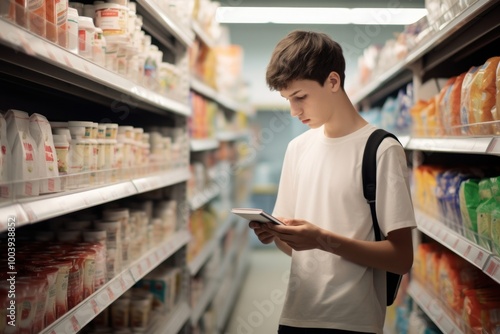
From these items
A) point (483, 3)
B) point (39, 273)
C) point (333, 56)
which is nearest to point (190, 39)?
point (333, 56)

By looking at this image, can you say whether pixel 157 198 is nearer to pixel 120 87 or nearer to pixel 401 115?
pixel 120 87

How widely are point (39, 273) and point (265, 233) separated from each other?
730 millimetres

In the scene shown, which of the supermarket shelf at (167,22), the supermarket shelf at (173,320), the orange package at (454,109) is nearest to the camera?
the orange package at (454,109)

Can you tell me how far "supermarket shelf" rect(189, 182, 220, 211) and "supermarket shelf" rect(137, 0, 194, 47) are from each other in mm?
1037

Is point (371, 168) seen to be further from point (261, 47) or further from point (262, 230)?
point (261, 47)

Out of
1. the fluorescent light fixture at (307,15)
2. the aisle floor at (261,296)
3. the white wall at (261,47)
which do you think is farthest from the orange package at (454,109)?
the white wall at (261,47)

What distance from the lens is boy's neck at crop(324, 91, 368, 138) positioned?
1882 millimetres

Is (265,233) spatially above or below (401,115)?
below

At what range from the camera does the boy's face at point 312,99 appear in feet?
6.12

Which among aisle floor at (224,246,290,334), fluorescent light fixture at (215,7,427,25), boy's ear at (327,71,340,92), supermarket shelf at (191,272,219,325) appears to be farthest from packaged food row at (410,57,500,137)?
fluorescent light fixture at (215,7,427,25)

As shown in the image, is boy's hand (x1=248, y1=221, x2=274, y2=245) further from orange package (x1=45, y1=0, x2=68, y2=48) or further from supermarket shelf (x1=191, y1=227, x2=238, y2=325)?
supermarket shelf (x1=191, y1=227, x2=238, y2=325)

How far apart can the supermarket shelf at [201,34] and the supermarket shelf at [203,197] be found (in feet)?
3.76

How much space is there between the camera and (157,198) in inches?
131

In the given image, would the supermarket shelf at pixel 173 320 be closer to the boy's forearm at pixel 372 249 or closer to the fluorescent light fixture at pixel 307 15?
the boy's forearm at pixel 372 249
